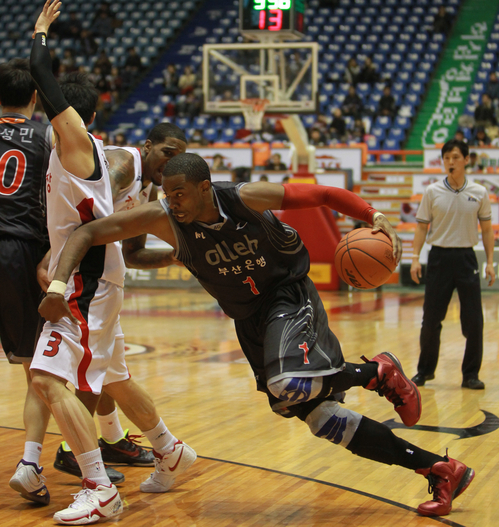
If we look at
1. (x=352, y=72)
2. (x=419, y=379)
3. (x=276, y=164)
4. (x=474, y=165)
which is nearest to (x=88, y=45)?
(x=352, y=72)

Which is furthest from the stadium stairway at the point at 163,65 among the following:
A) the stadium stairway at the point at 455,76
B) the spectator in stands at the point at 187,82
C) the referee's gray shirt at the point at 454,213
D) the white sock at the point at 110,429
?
the white sock at the point at 110,429

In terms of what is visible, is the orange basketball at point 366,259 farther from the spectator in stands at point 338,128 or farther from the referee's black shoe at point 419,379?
the spectator in stands at point 338,128

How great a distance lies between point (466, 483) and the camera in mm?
3137

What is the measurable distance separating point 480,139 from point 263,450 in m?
13.1

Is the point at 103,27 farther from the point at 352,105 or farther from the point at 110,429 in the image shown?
the point at 110,429

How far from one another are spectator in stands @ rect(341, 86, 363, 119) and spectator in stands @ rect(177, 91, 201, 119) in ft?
12.2

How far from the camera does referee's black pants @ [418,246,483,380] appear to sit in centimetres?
560

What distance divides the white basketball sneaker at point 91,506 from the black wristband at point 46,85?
4.97ft

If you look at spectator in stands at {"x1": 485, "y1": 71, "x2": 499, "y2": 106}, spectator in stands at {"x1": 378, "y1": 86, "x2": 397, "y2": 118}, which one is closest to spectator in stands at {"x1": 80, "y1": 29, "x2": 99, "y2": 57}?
spectator in stands at {"x1": 378, "y1": 86, "x2": 397, "y2": 118}

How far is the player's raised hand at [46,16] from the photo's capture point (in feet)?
10.6

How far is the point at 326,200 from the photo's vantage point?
121 inches

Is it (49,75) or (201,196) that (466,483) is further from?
(49,75)

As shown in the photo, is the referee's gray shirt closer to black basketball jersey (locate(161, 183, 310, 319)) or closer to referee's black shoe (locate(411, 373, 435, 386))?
referee's black shoe (locate(411, 373, 435, 386))

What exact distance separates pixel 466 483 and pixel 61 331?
1795 millimetres
